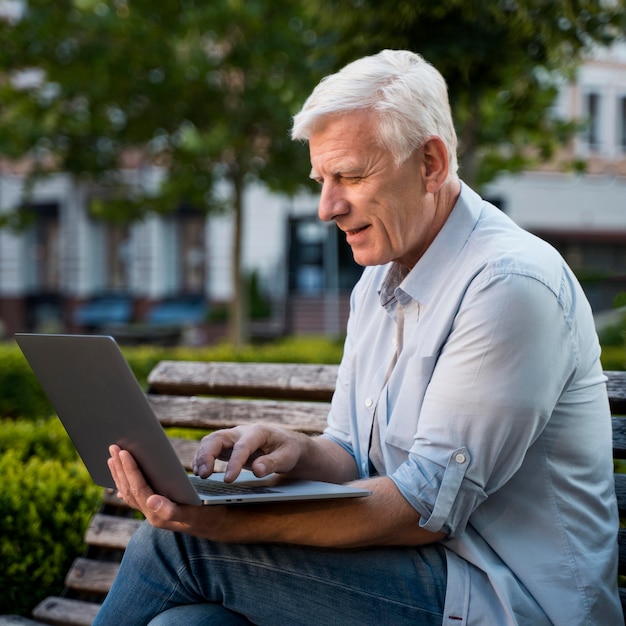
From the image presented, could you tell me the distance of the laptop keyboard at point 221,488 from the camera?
1.94 m

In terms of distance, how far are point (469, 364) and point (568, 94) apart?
916 inches

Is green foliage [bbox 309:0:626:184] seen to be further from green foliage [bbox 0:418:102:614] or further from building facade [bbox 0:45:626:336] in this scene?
building facade [bbox 0:45:626:336]

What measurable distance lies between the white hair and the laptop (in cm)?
69

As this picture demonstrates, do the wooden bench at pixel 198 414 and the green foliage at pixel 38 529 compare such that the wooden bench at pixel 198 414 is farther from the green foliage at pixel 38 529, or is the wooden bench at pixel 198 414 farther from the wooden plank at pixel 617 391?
the wooden plank at pixel 617 391

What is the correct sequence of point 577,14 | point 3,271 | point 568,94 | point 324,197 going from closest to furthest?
point 324,197 < point 577,14 < point 568,94 < point 3,271

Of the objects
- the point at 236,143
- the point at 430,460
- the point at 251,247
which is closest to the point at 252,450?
the point at 430,460

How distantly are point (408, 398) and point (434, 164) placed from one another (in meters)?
0.50

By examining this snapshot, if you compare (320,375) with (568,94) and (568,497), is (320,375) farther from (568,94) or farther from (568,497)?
(568,94)

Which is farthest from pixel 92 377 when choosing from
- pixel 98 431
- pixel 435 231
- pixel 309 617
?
pixel 435 231

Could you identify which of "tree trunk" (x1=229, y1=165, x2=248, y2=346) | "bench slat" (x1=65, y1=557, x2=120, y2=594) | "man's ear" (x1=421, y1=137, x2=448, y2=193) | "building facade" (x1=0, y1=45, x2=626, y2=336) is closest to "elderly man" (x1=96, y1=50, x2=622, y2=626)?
"man's ear" (x1=421, y1=137, x2=448, y2=193)

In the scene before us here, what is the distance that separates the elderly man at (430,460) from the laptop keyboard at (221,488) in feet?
0.11

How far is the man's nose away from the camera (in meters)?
2.20

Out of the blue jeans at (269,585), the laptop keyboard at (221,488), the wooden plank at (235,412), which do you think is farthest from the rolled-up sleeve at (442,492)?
the wooden plank at (235,412)

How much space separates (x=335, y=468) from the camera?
7.64 ft
